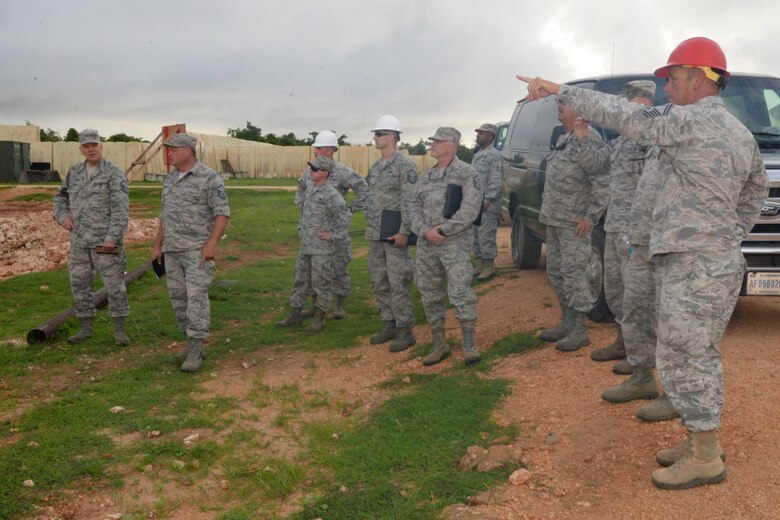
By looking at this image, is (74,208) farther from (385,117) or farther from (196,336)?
(385,117)

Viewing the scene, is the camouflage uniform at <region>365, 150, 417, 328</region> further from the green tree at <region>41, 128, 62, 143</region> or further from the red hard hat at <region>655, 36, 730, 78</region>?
the green tree at <region>41, 128, 62, 143</region>

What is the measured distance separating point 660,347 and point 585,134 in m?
2.48

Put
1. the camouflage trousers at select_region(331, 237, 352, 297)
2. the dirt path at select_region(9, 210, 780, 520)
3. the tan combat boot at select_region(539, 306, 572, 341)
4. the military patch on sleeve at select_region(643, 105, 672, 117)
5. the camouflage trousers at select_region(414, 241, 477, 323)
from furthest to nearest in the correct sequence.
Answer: the camouflage trousers at select_region(331, 237, 352, 297) → the tan combat boot at select_region(539, 306, 572, 341) → the camouflage trousers at select_region(414, 241, 477, 323) → the dirt path at select_region(9, 210, 780, 520) → the military patch on sleeve at select_region(643, 105, 672, 117)

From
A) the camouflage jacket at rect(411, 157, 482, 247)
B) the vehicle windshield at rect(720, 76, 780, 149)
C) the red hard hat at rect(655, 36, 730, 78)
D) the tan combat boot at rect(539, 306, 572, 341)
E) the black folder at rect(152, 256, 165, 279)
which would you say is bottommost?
the tan combat boot at rect(539, 306, 572, 341)

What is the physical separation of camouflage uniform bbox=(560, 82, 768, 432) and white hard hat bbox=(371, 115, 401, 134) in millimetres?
3781

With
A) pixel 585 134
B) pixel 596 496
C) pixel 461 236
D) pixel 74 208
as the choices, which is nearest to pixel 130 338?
pixel 74 208

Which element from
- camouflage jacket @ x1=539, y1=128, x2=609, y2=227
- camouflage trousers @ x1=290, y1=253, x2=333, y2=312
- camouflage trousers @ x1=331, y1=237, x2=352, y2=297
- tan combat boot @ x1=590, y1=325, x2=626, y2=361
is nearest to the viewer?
tan combat boot @ x1=590, y1=325, x2=626, y2=361

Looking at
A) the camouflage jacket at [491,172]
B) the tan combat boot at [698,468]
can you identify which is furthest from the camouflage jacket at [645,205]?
the camouflage jacket at [491,172]

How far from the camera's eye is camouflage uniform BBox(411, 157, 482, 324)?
20.8 feet

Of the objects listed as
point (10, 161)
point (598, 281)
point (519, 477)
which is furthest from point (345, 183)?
point (10, 161)

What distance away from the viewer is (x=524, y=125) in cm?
980

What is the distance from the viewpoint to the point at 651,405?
15.1 feet

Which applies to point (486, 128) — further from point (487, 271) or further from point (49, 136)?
point (49, 136)

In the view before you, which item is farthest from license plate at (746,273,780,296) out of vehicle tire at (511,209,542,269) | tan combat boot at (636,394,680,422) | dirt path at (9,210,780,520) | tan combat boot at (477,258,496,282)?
tan combat boot at (477,258,496,282)
